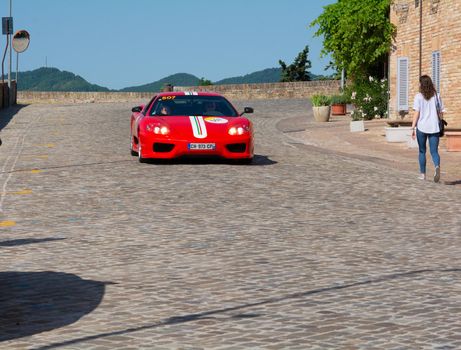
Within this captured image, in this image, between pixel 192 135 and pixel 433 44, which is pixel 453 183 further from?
pixel 433 44

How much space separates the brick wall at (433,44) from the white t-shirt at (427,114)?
11080 mm

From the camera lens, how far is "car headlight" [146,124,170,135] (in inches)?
732

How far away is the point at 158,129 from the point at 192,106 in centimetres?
133

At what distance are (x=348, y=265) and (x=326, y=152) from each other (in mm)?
15353

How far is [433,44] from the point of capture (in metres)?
32.5

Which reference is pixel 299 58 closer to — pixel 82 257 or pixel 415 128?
pixel 415 128

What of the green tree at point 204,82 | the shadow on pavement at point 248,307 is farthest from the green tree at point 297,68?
the shadow on pavement at point 248,307

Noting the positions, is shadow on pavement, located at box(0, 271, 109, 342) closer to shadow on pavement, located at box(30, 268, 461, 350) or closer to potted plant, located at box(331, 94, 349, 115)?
shadow on pavement, located at box(30, 268, 461, 350)

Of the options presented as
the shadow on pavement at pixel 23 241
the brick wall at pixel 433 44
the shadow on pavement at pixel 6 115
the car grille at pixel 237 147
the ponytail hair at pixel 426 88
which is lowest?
the shadow on pavement at pixel 23 241

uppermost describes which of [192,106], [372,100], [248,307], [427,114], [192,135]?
[372,100]

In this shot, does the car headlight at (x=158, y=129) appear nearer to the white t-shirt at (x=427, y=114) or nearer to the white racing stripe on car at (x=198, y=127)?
the white racing stripe on car at (x=198, y=127)

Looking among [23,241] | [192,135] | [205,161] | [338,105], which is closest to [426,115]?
[192,135]

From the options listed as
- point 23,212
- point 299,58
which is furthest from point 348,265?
point 299,58

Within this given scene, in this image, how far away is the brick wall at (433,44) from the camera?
1193 inches
